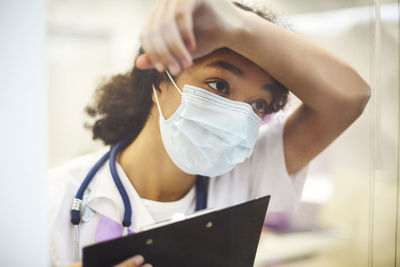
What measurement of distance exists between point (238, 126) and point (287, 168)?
0.35 meters

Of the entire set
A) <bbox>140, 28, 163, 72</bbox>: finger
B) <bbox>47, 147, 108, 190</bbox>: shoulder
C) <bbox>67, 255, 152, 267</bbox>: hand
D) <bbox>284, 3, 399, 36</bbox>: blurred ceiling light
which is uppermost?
<bbox>284, 3, 399, 36</bbox>: blurred ceiling light

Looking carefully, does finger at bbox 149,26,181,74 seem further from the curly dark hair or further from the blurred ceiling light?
the blurred ceiling light

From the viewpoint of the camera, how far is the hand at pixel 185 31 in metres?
0.70

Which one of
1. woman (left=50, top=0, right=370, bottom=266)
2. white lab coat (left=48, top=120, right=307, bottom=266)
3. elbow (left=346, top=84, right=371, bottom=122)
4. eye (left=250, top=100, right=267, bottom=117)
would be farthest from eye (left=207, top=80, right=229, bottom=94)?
elbow (left=346, top=84, right=371, bottom=122)

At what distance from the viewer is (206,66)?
34.2 inches

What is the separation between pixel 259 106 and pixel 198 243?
1.48 ft

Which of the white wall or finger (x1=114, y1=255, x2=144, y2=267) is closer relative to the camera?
finger (x1=114, y1=255, x2=144, y2=267)

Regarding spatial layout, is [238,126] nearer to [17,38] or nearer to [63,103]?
[63,103]

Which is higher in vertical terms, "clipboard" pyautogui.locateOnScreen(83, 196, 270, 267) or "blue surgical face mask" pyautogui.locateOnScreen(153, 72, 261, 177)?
"blue surgical face mask" pyautogui.locateOnScreen(153, 72, 261, 177)

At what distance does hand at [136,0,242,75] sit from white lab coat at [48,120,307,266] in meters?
0.36

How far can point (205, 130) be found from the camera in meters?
0.87

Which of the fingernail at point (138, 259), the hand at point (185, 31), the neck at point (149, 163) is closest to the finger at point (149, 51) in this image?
the hand at point (185, 31)

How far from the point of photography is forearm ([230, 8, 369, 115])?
2.83ft

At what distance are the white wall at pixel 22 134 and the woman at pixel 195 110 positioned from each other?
54 mm
